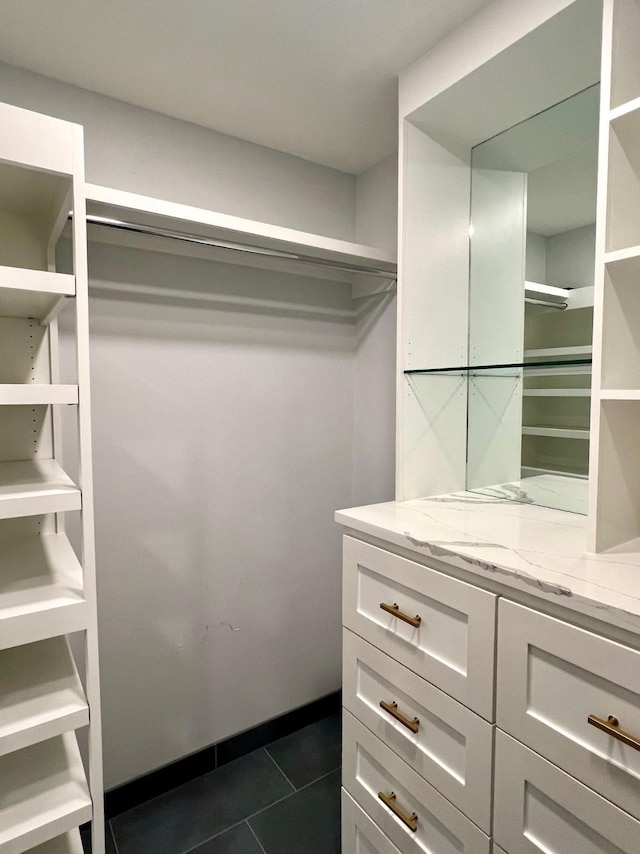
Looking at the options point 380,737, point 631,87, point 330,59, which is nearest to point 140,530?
point 380,737

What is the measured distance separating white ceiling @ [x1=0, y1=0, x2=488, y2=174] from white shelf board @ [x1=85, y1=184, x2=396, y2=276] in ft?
1.13

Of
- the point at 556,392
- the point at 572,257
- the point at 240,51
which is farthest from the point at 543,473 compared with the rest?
the point at 240,51

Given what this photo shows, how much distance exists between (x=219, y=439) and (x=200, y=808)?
50.0 inches

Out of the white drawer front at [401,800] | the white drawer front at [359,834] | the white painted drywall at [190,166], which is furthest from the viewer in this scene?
the white painted drywall at [190,166]

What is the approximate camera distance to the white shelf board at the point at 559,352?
137 cm

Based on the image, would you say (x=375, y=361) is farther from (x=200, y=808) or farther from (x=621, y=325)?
(x=200, y=808)

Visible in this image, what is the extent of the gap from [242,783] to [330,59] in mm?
2357

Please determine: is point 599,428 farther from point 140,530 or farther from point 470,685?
point 140,530

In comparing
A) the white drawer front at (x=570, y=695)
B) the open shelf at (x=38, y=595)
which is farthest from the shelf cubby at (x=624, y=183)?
the open shelf at (x=38, y=595)

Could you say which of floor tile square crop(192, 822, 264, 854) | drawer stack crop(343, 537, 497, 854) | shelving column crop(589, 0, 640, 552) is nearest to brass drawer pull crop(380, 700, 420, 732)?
drawer stack crop(343, 537, 497, 854)

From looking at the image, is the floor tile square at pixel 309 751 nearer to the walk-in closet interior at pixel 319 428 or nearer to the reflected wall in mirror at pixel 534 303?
the walk-in closet interior at pixel 319 428

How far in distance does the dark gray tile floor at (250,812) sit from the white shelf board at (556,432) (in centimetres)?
142

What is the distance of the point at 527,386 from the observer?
1.52m

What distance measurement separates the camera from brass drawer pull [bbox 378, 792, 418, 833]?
45.3 inches
